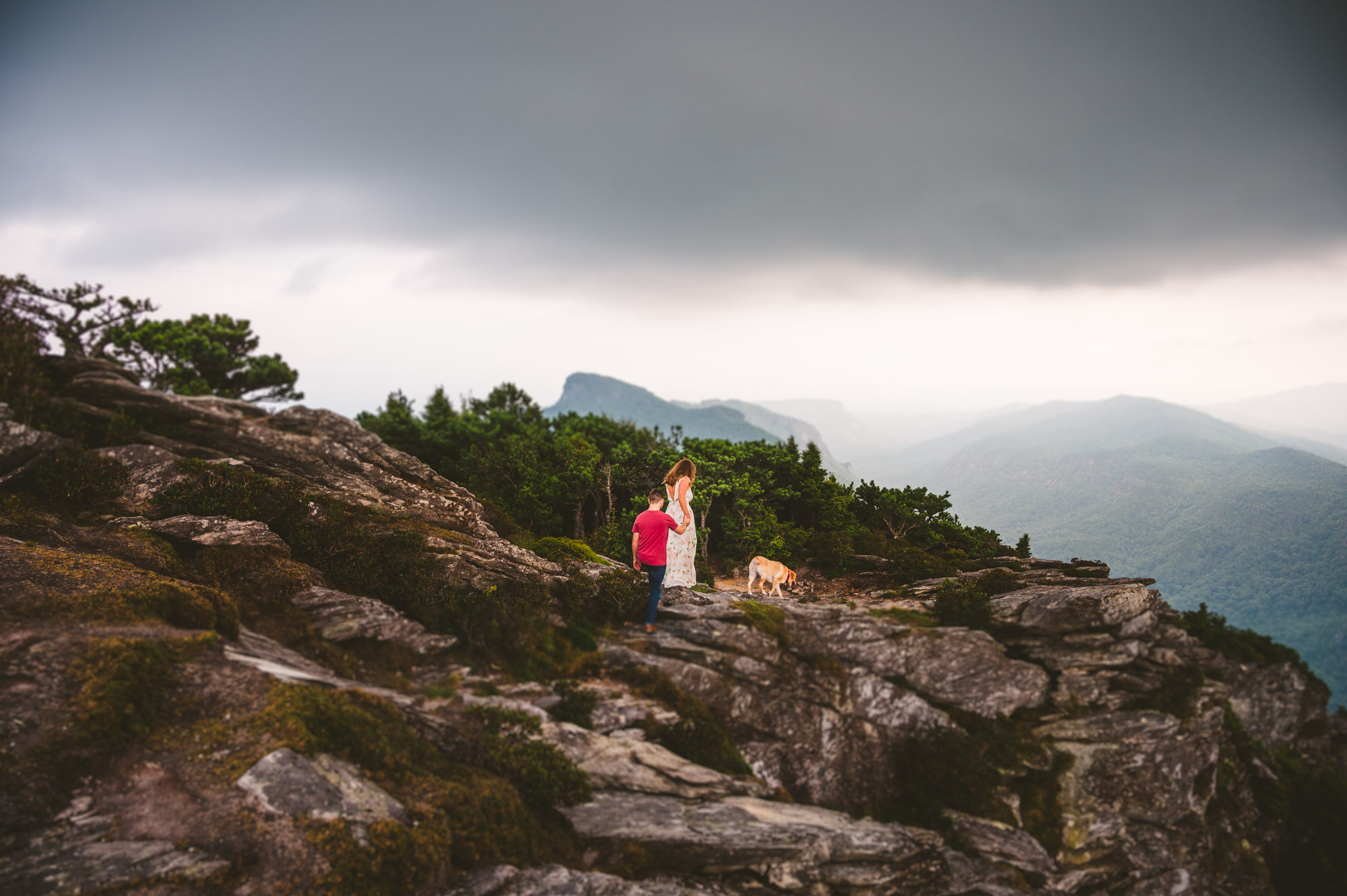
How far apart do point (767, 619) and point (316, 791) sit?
12806 millimetres

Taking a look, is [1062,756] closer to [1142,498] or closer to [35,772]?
[35,772]

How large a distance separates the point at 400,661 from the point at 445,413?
180ft

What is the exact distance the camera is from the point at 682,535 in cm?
1980

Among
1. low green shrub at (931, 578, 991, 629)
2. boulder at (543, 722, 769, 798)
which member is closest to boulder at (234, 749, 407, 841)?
boulder at (543, 722, 769, 798)

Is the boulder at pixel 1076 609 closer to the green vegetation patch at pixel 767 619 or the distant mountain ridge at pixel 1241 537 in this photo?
the distant mountain ridge at pixel 1241 537

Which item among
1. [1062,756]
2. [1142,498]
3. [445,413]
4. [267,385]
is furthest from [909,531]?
Result: [1142,498]

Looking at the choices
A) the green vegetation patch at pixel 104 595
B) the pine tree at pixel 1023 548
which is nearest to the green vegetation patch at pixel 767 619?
the green vegetation patch at pixel 104 595

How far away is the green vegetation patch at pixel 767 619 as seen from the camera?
55.6 feet

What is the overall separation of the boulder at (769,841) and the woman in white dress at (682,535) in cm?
837

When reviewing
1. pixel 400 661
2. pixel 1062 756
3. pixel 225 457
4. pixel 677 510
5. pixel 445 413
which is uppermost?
pixel 445 413

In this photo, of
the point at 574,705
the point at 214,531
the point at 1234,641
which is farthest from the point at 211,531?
the point at 1234,641

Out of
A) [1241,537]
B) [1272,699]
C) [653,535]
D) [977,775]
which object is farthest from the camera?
[1241,537]

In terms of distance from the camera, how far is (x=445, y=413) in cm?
6259

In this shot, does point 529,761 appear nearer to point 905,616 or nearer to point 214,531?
point 214,531
